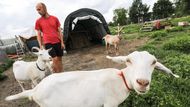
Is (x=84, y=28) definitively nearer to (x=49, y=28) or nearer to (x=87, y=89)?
(x=49, y=28)

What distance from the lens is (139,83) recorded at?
9.04ft

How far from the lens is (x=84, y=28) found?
18844 mm

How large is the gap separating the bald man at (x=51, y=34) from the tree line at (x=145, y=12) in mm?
51072

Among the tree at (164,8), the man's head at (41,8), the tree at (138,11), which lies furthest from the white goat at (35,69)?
the tree at (138,11)

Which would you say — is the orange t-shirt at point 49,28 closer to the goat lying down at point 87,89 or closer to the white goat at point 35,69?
the white goat at point 35,69

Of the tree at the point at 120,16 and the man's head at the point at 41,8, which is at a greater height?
the man's head at the point at 41,8

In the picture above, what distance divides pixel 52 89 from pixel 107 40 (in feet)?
33.4

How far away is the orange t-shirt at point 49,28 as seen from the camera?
6.09 m

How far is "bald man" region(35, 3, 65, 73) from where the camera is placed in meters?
6.09

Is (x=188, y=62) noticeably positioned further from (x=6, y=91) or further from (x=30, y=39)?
(x=30, y=39)

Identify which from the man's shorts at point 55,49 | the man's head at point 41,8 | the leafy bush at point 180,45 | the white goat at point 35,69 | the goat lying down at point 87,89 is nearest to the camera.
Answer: the goat lying down at point 87,89

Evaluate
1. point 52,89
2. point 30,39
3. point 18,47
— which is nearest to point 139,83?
point 52,89

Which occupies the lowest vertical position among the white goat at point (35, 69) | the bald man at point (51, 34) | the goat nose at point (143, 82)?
the white goat at point (35, 69)

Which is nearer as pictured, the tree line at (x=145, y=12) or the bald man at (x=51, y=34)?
the bald man at (x=51, y=34)
